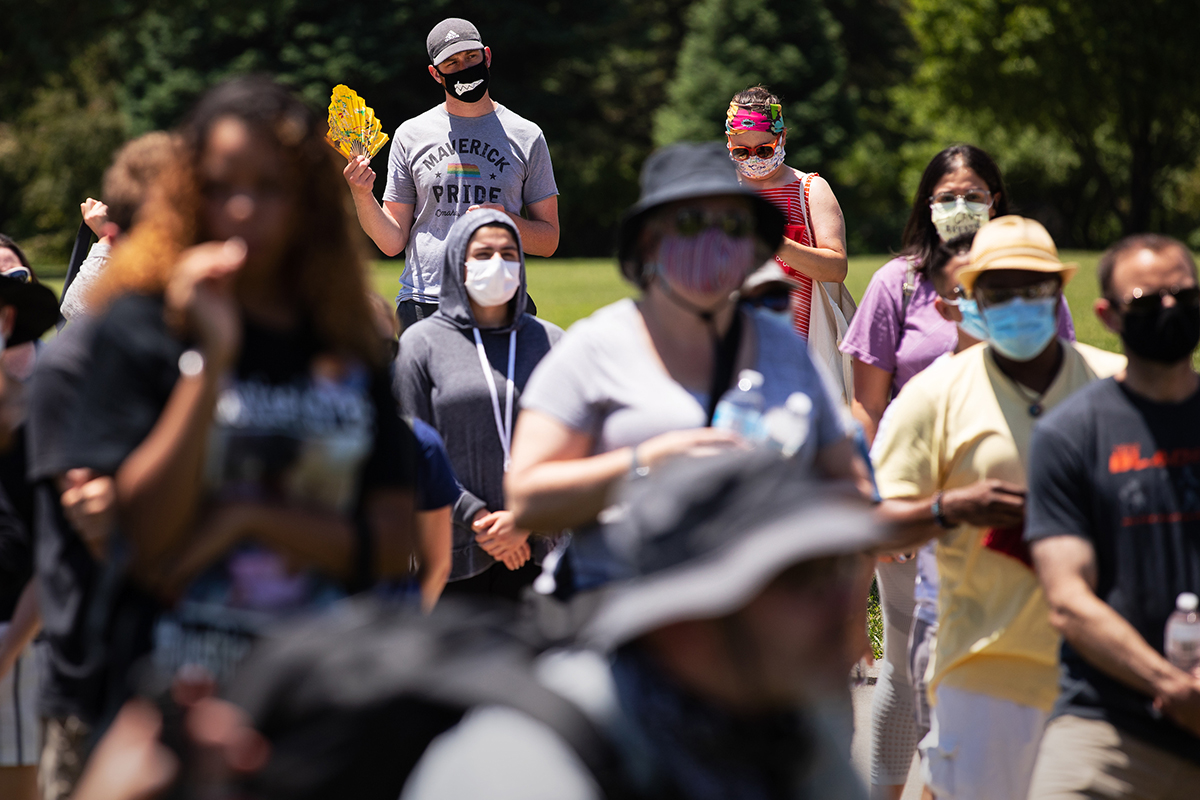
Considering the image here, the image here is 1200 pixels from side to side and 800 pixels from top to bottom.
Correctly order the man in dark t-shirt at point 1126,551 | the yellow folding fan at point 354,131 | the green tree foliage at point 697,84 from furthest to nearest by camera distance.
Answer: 1. the green tree foliage at point 697,84
2. the yellow folding fan at point 354,131
3. the man in dark t-shirt at point 1126,551

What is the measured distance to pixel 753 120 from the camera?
237 inches

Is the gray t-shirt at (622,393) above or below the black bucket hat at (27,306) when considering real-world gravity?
below

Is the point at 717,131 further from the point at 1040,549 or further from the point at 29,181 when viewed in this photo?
the point at 1040,549

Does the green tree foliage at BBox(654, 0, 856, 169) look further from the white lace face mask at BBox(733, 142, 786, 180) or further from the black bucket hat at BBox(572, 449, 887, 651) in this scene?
the black bucket hat at BBox(572, 449, 887, 651)

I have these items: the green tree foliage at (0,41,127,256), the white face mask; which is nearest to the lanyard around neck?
the white face mask

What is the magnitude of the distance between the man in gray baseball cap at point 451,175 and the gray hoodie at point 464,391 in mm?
1254

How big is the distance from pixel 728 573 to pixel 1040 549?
71.0 inches

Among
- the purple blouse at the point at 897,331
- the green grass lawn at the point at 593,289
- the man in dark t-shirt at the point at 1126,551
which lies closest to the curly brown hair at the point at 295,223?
the man in dark t-shirt at the point at 1126,551

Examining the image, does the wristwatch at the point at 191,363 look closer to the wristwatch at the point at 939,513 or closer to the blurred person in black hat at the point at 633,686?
the blurred person in black hat at the point at 633,686

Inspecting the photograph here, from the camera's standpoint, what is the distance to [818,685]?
1939 mm

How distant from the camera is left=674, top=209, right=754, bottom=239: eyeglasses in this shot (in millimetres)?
3135

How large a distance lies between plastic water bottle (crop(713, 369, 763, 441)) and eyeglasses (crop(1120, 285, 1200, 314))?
1098 mm

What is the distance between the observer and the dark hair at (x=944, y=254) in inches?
179

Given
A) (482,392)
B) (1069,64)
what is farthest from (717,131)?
(482,392)
